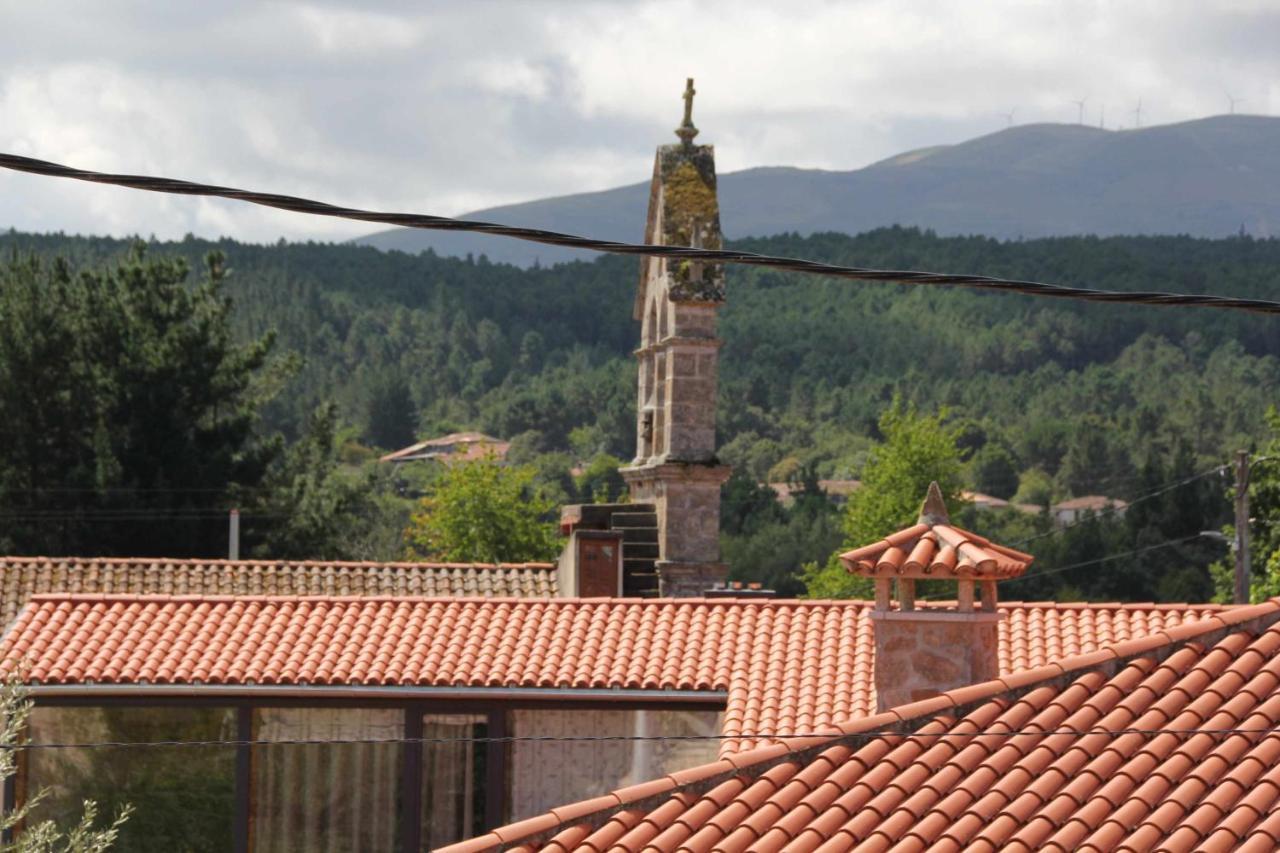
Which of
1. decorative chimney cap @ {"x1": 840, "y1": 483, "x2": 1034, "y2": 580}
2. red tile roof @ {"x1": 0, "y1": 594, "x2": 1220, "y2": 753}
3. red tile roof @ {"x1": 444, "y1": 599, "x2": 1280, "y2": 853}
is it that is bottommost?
red tile roof @ {"x1": 0, "y1": 594, "x2": 1220, "y2": 753}

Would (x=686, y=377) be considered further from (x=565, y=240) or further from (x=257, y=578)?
(x=565, y=240)

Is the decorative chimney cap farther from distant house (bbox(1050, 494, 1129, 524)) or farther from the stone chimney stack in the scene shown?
distant house (bbox(1050, 494, 1129, 524))

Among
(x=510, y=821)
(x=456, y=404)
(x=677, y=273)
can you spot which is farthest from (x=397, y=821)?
(x=456, y=404)

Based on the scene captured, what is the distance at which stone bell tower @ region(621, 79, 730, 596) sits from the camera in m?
22.7

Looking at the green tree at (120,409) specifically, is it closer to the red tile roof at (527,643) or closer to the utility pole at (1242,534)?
the utility pole at (1242,534)

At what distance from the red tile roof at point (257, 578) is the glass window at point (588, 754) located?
A: 7.83 m

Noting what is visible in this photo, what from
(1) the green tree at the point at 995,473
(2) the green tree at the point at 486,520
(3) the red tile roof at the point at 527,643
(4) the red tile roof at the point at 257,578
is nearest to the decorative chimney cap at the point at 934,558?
(3) the red tile roof at the point at 527,643

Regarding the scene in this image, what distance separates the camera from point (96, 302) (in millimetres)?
46250

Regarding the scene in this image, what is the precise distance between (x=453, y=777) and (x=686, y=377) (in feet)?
20.5

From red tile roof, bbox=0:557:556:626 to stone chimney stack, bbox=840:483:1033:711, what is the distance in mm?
11979

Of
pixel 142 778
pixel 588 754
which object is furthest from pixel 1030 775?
pixel 142 778

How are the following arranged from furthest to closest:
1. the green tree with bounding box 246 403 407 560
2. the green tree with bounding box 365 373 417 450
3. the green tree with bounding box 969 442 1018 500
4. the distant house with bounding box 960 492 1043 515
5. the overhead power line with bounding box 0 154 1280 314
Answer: the green tree with bounding box 365 373 417 450, the green tree with bounding box 969 442 1018 500, the distant house with bounding box 960 492 1043 515, the green tree with bounding box 246 403 407 560, the overhead power line with bounding box 0 154 1280 314

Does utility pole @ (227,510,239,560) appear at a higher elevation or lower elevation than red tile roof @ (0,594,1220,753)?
lower

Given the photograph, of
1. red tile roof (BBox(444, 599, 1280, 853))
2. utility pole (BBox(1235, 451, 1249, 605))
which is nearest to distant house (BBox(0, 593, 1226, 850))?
red tile roof (BBox(444, 599, 1280, 853))
